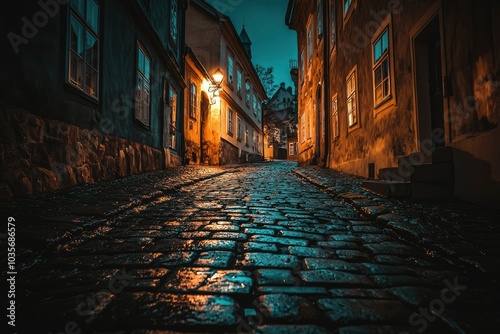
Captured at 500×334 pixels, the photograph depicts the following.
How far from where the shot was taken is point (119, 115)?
694 centimetres

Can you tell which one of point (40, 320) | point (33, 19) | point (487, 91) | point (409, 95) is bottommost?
point (40, 320)

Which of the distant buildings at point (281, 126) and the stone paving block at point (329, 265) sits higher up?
the distant buildings at point (281, 126)

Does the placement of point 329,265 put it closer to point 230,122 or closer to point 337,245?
point 337,245

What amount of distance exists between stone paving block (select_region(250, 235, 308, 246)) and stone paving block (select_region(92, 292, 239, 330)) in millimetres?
1070

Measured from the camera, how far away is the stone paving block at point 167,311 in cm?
133

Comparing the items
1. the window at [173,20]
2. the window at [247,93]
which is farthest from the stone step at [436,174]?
the window at [247,93]

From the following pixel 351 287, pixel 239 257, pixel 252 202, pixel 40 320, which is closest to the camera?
pixel 40 320

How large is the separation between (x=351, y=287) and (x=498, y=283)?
3.06 feet

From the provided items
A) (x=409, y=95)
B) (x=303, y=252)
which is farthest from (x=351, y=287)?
(x=409, y=95)

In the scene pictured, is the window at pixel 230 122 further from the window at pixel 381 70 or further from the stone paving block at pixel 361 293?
the stone paving block at pixel 361 293

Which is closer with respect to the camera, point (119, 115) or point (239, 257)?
point (239, 257)

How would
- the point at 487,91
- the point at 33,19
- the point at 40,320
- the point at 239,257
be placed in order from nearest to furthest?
the point at 40,320 → the point at 239,257 → the point at 487,91 → the point at 33,19

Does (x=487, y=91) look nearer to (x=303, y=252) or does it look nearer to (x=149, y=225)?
(x=303, y=252)

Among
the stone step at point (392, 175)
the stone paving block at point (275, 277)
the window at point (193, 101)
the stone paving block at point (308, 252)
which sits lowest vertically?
the stone paving block at point (275, 277)
